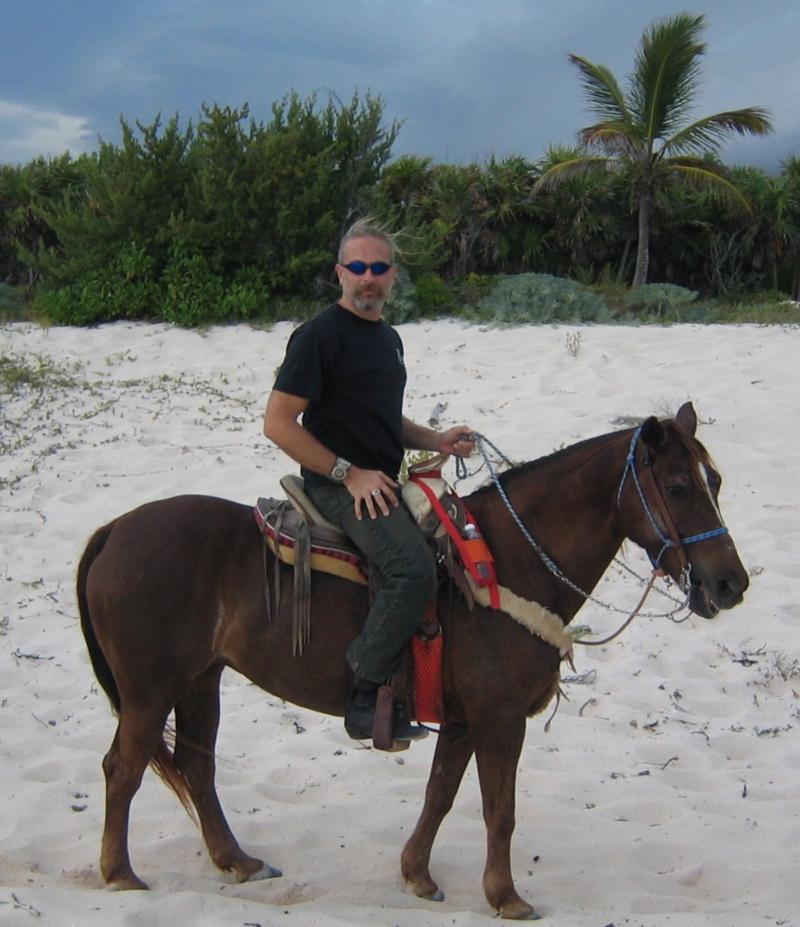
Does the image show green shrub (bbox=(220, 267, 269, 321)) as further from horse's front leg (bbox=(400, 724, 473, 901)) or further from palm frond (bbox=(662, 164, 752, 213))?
horse's front leg (bbox=(400, 724, 473, 901))

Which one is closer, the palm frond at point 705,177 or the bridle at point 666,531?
the bridle at point 666,531

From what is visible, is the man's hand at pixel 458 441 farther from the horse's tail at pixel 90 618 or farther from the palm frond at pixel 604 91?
the palm frond at pixel 604 91

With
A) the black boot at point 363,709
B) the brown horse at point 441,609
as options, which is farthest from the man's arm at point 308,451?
the black boot at point 363,709

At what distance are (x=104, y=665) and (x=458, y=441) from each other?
1.68 meters

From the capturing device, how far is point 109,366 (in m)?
11.4

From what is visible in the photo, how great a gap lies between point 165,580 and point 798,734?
11.0 ft

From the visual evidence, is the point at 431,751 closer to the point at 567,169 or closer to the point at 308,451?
the point at 308,451

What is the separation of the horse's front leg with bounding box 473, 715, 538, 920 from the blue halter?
0.81 metres

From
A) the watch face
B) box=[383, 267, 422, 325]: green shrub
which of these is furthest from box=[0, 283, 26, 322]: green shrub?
the watch face

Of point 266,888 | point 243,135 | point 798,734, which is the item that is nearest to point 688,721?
point 798,734

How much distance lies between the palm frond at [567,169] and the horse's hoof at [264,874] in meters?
13.0

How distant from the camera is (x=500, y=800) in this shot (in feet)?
11.4

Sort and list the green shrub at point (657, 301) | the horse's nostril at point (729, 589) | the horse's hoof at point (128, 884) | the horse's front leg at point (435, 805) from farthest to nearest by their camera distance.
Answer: the green shrub at point (657, 301)
the horse's front leg at point (435, 805)
the horse's hoof at point (128, 884)
the horse's nostril at point (729, 589)

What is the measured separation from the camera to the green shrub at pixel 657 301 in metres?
13.3
